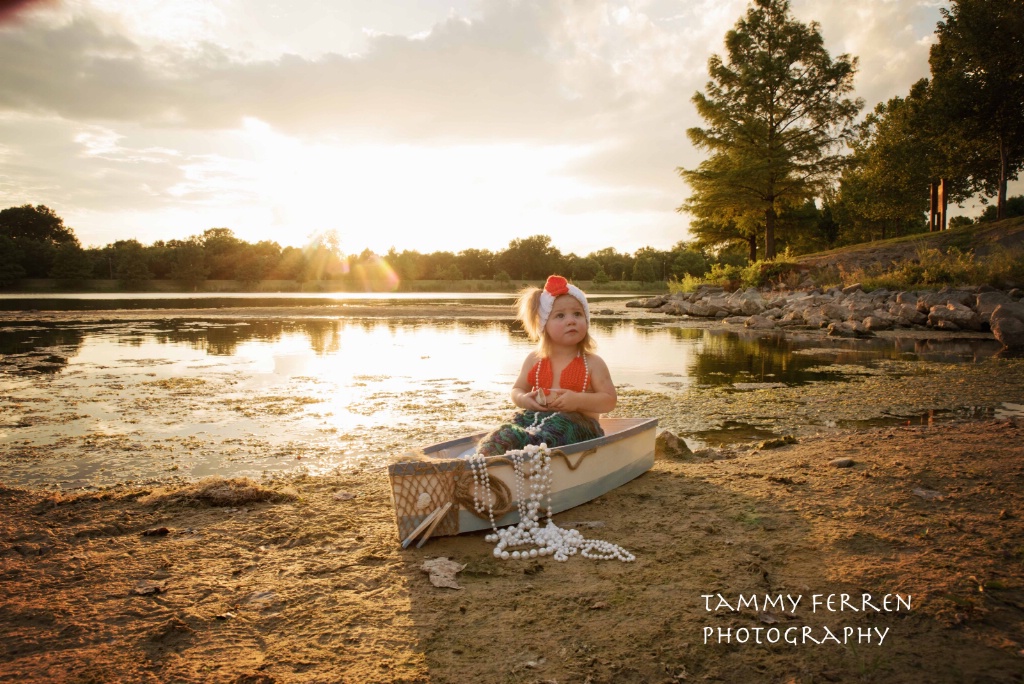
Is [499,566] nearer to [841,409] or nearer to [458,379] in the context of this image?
[841,409]

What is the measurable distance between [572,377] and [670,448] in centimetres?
182

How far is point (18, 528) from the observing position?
3998 mm

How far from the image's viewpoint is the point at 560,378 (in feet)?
15.5

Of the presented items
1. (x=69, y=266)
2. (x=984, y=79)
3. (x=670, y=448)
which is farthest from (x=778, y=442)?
(x=69, y=266)

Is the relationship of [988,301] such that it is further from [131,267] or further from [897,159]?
[131,267]

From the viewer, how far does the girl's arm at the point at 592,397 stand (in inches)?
178

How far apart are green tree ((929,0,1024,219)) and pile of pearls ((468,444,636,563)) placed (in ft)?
117

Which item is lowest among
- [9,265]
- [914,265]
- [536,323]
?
[536,323]

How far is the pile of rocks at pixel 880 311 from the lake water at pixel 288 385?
114 cm

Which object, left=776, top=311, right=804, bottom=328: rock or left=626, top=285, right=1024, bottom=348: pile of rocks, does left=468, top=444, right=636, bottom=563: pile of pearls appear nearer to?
left=626, top=285, right=1024, bottom=348: pile of rocks

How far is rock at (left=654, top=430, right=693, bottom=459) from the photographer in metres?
5.86

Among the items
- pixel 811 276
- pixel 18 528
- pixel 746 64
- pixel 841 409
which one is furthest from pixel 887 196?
pixel 18 528

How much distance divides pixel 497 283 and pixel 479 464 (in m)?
86.8

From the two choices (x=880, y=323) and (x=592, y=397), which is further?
(x=880, y=323)
